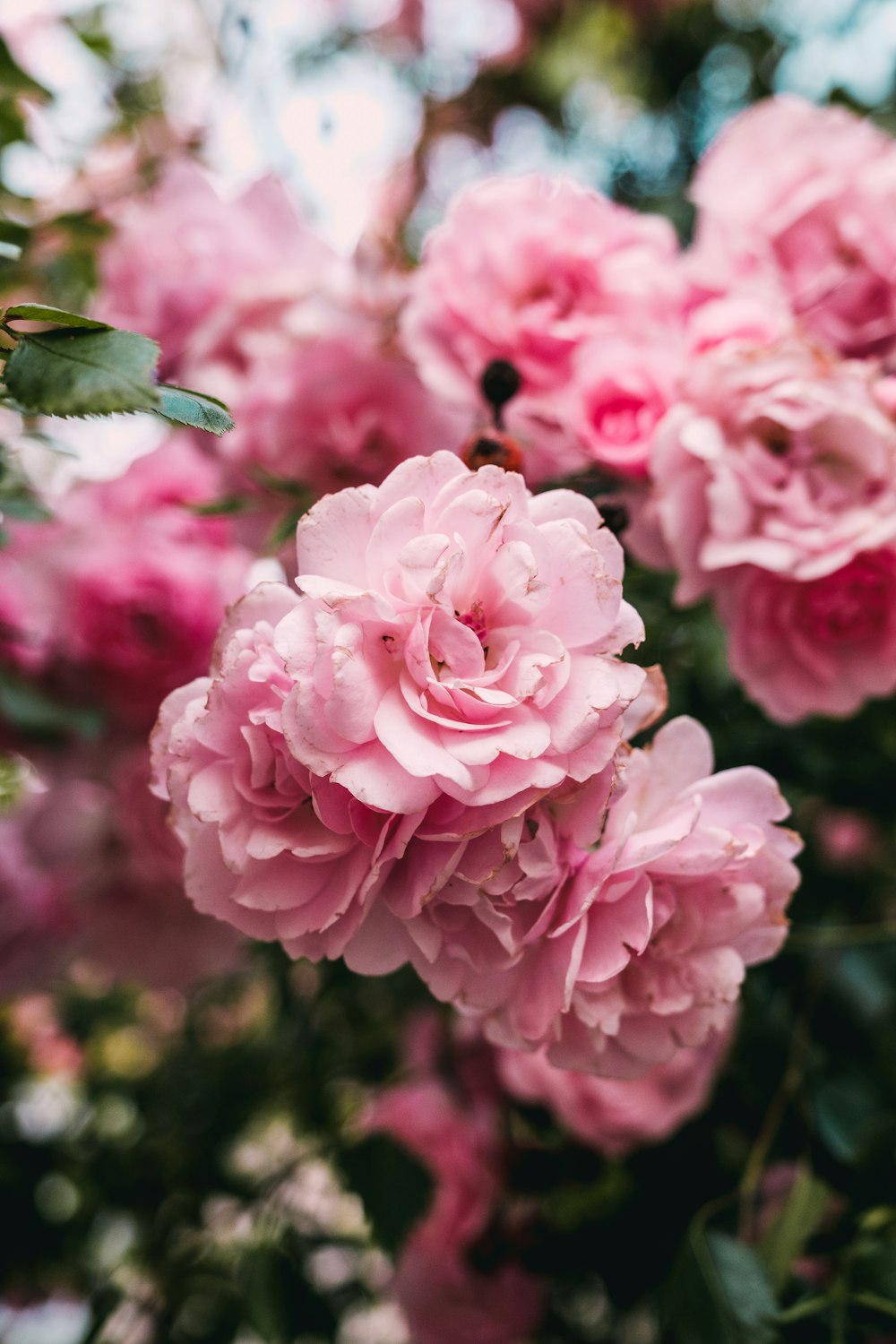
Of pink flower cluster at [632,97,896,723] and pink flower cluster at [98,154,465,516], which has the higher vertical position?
pink flower cluster at [632,97,896,723]

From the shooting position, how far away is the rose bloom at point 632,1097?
675 millimetres

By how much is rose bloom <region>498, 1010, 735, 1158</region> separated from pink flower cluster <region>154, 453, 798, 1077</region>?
1.09 ft

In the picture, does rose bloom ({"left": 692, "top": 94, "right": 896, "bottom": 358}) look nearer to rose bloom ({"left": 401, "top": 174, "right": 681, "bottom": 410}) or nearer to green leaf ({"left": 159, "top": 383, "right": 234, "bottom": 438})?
rose bloom ({"left": 401, "top": 174, "right": 681, "bottom": 410})

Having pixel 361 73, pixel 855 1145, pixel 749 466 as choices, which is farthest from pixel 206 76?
pixel 855 1145

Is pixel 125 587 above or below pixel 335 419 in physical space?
below

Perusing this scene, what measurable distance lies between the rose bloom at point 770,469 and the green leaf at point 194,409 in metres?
0.26

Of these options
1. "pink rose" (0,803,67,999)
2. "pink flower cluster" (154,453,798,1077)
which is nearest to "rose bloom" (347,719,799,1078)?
"pink flower cluster" (154,453,798,1077)

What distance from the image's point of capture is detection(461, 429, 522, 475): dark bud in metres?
0.43

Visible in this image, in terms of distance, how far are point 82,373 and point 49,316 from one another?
0.03 meters

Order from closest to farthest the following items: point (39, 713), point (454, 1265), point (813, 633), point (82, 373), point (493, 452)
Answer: point (82, 373), point (493, 452), point (813, 633), point (39, 713), point (454, 1265)

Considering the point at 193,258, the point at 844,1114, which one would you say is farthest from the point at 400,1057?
the point at 193,258

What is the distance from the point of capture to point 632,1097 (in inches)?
26.7

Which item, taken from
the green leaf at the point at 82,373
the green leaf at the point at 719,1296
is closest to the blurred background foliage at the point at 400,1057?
the green leaf at the point at 719,1296

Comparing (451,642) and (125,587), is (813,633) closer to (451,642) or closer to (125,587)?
(451,642)
